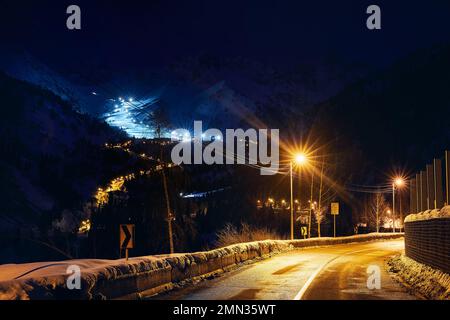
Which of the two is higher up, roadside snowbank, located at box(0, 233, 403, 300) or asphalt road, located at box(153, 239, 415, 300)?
roadside snowbank, located at box(0, 233, 403, 300)

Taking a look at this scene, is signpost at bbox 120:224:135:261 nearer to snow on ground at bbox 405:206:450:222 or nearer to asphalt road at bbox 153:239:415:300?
asphalt road at bbox 153:239:415:300

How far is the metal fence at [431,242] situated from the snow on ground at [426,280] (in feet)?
0.79

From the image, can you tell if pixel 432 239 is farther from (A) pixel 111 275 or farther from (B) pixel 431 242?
(A) pixel 111 275

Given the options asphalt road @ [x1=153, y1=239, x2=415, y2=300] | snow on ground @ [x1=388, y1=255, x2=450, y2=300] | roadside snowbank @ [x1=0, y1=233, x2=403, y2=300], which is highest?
roadside snowbank @ [x1=0, y1=233, x2=403, y2=300]

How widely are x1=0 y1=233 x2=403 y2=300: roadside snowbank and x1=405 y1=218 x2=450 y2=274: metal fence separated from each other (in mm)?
7989

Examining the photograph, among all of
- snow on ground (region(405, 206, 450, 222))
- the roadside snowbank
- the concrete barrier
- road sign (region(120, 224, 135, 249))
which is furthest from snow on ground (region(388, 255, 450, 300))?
road sign (region(120, 224, 135, 249))

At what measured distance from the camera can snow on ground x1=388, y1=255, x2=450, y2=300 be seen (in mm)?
15195

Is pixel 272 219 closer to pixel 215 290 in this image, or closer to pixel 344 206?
pixel 344 206

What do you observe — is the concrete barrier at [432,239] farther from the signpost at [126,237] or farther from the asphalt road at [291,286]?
the signpost at [126,237]

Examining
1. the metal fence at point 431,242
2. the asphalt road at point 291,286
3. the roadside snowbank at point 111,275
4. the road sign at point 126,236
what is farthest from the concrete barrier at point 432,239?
the road sign at point 126,236

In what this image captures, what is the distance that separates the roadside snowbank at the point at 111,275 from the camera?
11234mm

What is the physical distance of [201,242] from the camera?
99.3m
